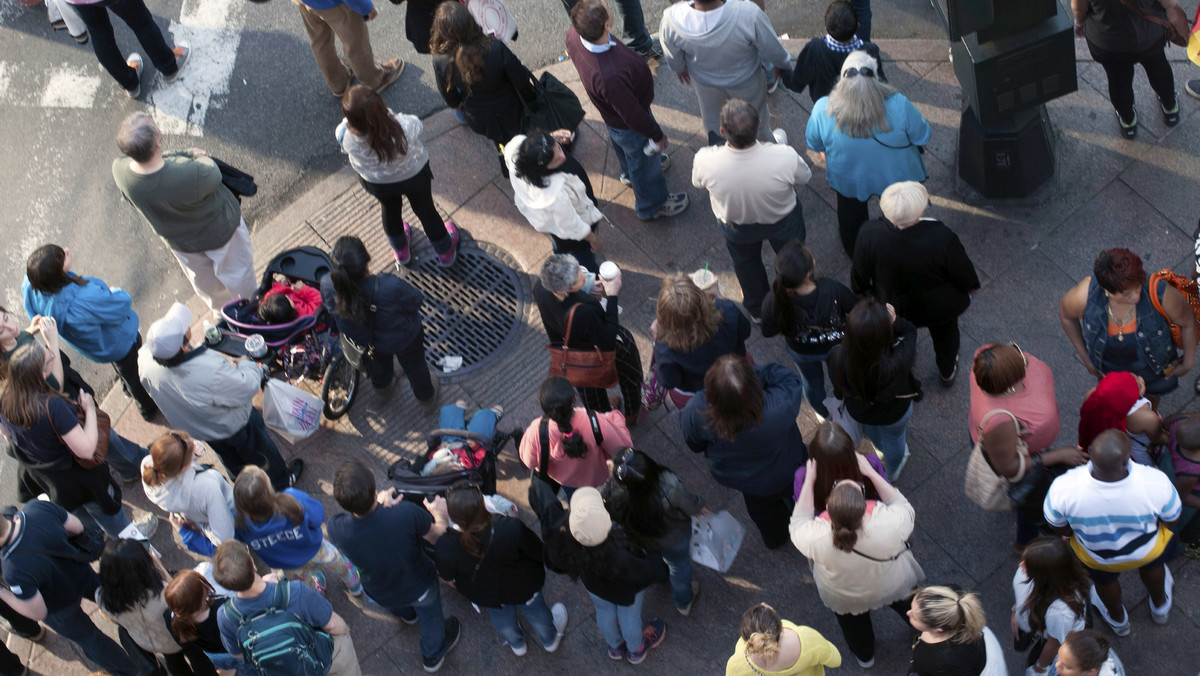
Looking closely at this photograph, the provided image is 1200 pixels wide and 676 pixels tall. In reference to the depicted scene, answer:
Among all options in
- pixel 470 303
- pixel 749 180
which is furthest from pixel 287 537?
pixel 749 180

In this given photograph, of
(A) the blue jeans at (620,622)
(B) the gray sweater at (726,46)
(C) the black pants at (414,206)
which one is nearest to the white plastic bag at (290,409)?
(C) the black pants at (414,206)

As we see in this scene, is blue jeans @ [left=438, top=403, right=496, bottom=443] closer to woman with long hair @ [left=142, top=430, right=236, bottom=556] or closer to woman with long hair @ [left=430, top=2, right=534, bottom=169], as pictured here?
woman with long hair @ [left=142, top=430, right=236, bottom=556]

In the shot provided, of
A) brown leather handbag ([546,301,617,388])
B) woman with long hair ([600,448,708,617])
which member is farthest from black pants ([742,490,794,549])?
brown leather handbag ([546,301,617,388])

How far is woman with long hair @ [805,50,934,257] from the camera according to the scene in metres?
5.52

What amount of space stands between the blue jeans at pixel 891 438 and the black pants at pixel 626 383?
132 centimetres

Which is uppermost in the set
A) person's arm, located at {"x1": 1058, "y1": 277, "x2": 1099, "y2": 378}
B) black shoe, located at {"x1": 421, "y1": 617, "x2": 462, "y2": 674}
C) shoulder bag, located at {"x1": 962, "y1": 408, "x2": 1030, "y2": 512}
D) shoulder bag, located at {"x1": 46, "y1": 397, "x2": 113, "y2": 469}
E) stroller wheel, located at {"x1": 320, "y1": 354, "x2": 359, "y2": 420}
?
person's arm, located at {"x1": 1058, "y1": 277, "x2": 1099, "y2": 378}

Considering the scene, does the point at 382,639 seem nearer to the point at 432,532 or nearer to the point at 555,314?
the point at 432,532

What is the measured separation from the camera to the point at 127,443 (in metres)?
6.59

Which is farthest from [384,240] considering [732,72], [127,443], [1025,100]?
[1025,100]

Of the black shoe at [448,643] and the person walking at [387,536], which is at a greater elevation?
the person walking at [387,536]

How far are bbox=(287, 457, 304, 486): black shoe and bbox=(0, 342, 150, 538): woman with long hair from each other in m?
1.01

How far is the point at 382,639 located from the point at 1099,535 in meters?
3.86

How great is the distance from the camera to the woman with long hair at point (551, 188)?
5730mm

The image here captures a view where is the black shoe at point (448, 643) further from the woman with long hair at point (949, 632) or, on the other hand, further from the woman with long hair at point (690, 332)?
the woman with long hair at point (949, 632)
